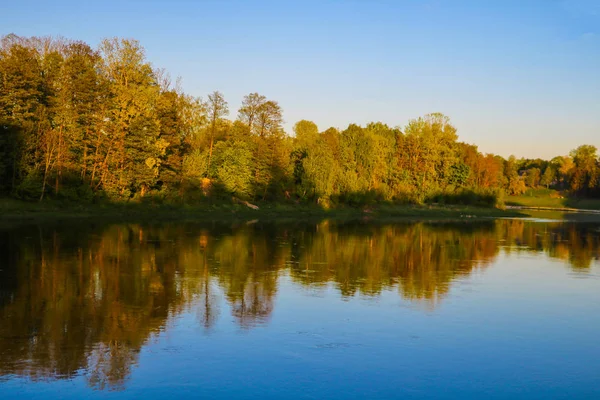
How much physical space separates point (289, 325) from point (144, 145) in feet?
165

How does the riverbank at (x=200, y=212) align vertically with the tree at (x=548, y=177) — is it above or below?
below

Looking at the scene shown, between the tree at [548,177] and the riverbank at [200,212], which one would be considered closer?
the riverbank at [200,212]

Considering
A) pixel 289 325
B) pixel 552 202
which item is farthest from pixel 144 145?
pixel 552 202

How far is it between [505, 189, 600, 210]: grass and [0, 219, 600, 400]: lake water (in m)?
118

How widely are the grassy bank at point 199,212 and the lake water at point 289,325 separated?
2245 cm

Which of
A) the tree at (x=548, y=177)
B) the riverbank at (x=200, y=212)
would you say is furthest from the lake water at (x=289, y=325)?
the tree at (x=548, y=177)

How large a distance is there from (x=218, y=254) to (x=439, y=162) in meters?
77.3

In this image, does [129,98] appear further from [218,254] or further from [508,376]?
[508,376]

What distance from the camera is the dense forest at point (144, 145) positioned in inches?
2172

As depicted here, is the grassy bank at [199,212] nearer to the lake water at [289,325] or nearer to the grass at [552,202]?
the lake water at [289,325]

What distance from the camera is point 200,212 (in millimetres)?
62531

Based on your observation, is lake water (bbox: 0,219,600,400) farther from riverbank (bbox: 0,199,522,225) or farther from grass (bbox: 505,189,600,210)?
grass (bbox: 505,189,600,210)

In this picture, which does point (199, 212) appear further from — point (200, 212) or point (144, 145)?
point (144, 145)

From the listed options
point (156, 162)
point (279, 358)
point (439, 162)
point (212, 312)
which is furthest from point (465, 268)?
point (439, 162)
